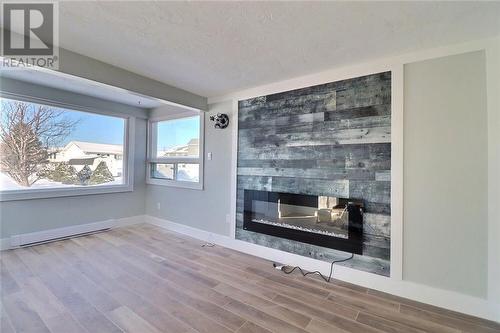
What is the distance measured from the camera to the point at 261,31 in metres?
1.73

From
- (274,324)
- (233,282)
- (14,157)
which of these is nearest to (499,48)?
(274,324)

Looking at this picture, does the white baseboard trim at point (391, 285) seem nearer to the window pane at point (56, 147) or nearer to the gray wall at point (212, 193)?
the gray wall at point (212, 193)

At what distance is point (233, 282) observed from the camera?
7.55 feet

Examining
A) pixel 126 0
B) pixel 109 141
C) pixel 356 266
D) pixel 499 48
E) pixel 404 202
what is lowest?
pixel 356 266

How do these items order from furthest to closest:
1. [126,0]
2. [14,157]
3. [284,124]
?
[14,157] → [284,124] → [126,0]

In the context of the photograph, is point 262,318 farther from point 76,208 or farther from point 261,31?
point 76,208

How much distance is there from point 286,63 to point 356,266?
7.56 feet

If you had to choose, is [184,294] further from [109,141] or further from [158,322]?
[109,141]

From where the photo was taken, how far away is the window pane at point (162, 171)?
4285 millimetres

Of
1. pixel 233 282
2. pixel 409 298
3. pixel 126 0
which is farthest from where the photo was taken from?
pixel 233 282

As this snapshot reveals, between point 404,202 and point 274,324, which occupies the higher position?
point 404,202

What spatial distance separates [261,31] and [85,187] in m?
3.92

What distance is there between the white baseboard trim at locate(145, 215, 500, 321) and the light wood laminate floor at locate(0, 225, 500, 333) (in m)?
0.07

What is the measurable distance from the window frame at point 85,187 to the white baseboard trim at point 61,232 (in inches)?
21.3
